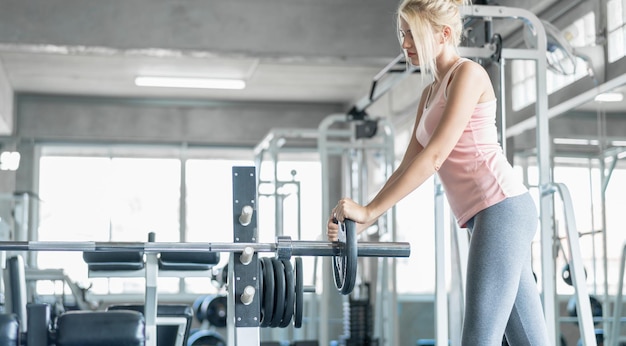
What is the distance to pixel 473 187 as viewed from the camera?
1.93 metres

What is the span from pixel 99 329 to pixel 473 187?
1008 mm

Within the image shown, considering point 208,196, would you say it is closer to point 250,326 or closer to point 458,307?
point 458,307

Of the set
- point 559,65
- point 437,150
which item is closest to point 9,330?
point 437,150

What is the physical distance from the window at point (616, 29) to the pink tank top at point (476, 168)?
275cm

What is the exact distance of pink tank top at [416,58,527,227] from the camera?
75.0 inches

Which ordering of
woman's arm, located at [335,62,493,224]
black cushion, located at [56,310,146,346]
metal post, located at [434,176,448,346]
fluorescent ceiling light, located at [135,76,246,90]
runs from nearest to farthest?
woman's arm, located at [335,62,493,224], black cushion, located at [56,310,146,346], metal post, located at [434,176,448,346], fluorescent ceiling light, located at [135,76,246,90]

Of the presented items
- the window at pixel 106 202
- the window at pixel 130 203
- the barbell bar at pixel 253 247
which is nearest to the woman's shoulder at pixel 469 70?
the barbell bar at pixel 253 247

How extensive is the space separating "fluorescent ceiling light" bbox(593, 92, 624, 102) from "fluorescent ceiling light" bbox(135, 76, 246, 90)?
5365 mm

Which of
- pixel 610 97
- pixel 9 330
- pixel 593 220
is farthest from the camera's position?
pixel 593 220

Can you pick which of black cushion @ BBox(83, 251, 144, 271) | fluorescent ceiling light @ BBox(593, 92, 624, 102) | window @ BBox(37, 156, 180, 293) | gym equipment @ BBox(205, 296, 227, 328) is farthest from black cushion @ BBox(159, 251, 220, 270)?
window @ BBox(37, 156, 180, 293)

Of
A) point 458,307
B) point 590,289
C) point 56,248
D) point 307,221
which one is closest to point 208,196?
point 307,221

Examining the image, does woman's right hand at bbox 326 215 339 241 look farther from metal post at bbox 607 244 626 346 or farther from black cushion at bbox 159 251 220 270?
metal post at bbox 607 244 626 346

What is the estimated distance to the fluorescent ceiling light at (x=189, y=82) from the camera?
9.35 m

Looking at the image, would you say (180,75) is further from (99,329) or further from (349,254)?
(349,254)
